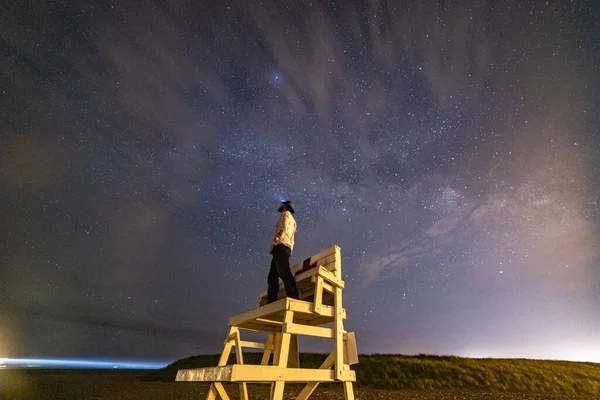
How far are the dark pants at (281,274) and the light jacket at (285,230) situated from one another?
0.37ft

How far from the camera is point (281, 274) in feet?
19.4

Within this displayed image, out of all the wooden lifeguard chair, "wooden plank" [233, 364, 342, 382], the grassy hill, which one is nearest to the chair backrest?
the wooden lifeguard chair

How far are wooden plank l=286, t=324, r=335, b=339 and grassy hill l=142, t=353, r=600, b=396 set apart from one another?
56.9ft

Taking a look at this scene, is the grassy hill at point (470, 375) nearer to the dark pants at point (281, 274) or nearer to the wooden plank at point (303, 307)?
the dark pants at point (281, 274)

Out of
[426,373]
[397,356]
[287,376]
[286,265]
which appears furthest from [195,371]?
[397,356]

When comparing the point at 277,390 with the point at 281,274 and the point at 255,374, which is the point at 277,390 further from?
the point at 281,274

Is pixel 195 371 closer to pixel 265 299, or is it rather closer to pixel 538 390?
pixel 265 299

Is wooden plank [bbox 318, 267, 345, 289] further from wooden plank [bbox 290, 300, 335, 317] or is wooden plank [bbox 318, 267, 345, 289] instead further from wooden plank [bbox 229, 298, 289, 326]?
wooden plank [bbox 229, 298, 289, 326]

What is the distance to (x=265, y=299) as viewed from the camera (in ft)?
23.0

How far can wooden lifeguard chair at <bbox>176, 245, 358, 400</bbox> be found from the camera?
4.22 m

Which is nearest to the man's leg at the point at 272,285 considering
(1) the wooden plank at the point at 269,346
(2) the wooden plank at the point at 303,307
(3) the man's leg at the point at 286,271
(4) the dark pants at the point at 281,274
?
(4) the dark pants at the point at 281,274

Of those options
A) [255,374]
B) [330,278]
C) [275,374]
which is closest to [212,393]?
[275,374]

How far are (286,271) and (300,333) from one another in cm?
130

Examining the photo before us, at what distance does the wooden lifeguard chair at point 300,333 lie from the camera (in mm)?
4223
